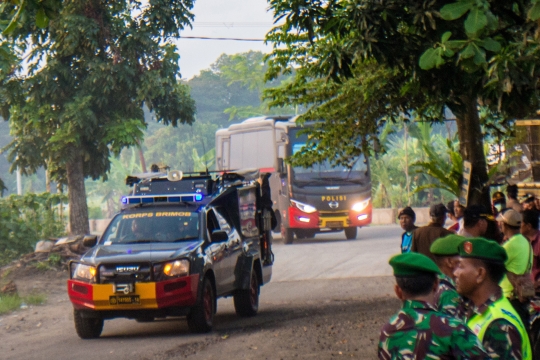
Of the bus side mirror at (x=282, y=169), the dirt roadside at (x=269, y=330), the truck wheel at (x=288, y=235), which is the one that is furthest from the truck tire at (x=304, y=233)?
the dirt roadside at (x=269, y=330)

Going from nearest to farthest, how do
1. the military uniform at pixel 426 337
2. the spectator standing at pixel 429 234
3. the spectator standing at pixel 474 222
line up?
the military uniform at pixel 426 337 → the spectator standing at pixel 474 222 → the spectator standing at pixel 429 234

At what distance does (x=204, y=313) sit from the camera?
12547 mm

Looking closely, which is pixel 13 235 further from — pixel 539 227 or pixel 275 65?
pixel 539 227

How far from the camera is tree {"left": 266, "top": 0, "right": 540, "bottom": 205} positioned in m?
6.57

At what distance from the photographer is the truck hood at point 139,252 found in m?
12.3

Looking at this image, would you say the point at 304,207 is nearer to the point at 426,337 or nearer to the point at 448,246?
the point at 448,246

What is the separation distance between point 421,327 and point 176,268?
876 centimetres

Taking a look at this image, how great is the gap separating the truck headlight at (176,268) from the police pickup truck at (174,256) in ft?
0.04

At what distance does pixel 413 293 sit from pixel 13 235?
2249 centimetres

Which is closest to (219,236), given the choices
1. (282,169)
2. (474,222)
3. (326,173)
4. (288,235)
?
(474,222)

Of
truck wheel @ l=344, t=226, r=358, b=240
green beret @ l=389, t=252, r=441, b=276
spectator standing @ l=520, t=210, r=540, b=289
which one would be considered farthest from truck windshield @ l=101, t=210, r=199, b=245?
truck wheel @ l=344, t=226, r=358, b=240

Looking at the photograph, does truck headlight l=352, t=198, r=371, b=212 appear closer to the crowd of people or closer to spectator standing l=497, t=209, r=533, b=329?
spectator standing l=497, t=209, r=533, b=329

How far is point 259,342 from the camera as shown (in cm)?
1139

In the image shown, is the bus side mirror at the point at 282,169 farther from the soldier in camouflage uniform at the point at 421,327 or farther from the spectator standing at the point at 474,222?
the soldier in camouflage uniform at the point at 421,327
